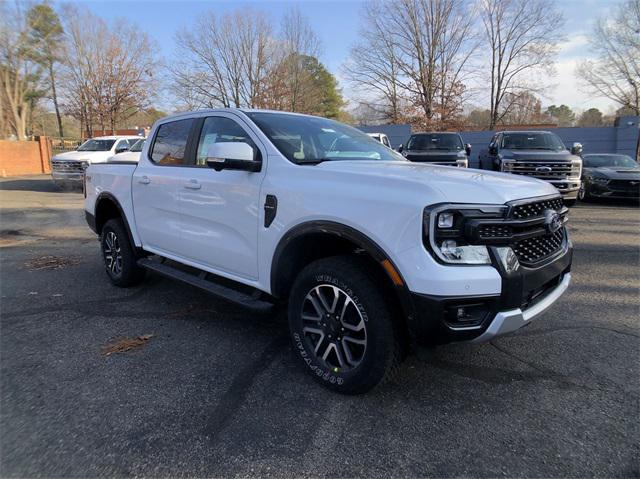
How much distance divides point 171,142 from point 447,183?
2.92m

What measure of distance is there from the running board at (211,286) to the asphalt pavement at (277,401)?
1.49 ft

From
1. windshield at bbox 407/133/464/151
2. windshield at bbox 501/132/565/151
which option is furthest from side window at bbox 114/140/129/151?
windshield at bbox 501/132/565/151

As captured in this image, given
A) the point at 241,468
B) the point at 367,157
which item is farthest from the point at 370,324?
the point at 367,157

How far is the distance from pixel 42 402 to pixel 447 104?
3602cm

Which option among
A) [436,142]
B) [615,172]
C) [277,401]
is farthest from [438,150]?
[277,401]

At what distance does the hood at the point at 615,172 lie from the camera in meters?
11.6

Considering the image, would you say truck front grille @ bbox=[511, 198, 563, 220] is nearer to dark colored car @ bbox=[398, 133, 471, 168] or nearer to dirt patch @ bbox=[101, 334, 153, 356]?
dirt patch @ bbox=[101, 334, 153, 356]

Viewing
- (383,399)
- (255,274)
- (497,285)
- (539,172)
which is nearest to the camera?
(497,285)

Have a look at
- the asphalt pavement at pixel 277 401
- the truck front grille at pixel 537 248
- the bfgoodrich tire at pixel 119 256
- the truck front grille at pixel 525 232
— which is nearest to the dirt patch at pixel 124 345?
the asphalt pavement at pixel 277 401

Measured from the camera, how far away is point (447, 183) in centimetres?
251

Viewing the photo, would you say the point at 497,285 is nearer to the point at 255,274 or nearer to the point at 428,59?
the point at 255,274

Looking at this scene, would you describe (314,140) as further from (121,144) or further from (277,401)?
(121,144)

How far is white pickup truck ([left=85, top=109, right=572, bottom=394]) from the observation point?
7.68ft

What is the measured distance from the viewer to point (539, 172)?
10.4m
